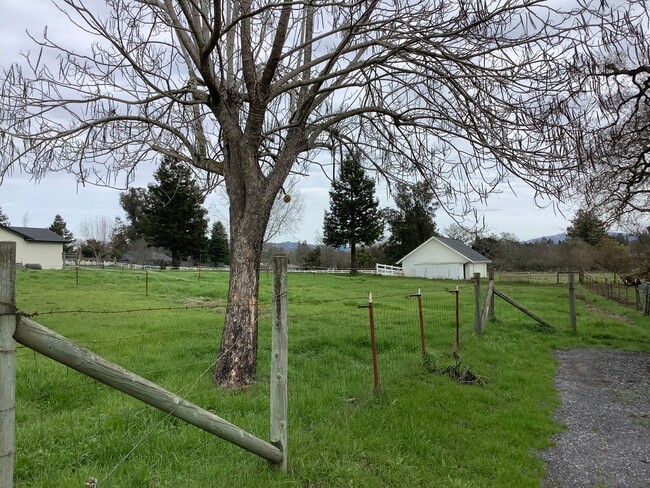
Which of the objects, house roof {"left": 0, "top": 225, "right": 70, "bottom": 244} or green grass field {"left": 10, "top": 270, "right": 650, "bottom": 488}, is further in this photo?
house roof {"left": 0, "top": 225, "right": 70, "bottom": 244}

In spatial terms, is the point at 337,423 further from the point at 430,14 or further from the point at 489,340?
the point at 489,340

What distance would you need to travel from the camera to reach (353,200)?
163ft

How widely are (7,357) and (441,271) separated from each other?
4843 cm

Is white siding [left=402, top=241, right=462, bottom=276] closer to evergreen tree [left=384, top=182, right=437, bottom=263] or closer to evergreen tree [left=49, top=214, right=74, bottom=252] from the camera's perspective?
evergreen tree [left=384, top=182, right=437, bottom=263]

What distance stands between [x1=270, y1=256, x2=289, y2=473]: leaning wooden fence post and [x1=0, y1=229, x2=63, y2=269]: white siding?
151ft

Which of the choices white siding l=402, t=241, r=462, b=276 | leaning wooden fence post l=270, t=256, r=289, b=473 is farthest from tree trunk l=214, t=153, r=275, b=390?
white siding l=402, t=241, r=462, b=276

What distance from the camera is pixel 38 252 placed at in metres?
42.9

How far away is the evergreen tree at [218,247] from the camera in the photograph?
68.6 metres

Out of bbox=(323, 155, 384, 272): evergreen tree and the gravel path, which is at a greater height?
bbox=(323, 155, 384, 272): evergreen tree

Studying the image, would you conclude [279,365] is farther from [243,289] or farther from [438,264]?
[438,264]

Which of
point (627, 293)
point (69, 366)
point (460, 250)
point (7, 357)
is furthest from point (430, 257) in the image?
point (7, 357)

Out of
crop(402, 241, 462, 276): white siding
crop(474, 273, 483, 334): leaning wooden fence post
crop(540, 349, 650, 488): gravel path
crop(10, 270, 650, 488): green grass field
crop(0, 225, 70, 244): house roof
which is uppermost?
crop(0, 225, 70, 244): house roof

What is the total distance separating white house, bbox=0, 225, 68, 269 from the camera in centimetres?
4150

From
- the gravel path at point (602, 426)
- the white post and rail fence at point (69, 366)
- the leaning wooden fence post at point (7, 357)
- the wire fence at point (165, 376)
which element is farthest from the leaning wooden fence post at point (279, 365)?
the gravel path at point (602, 426)
